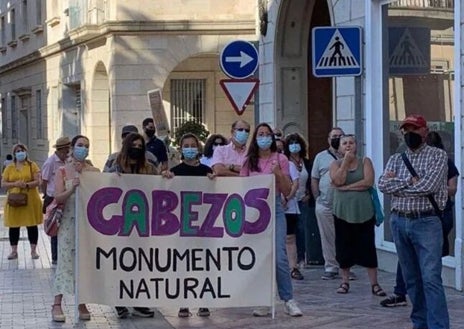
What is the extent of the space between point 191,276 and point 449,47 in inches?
176

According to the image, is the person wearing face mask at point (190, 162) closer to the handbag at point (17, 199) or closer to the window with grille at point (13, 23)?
the handbag at point (17, 199)

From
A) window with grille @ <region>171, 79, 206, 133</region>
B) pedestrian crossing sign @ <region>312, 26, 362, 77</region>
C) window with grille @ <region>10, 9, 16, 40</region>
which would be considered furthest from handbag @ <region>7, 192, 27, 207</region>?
window with grille @ <region>10, 9, 16, 40</region>

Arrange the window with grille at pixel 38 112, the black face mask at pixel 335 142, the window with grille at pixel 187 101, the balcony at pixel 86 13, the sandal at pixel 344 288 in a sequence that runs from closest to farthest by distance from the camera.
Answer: the sandal at pixel 344 288 < the black face mask at pixel 335 142 < the balcony at pixel 86 13 < the window with grille at pixel 187 101 < the window with grille at pixel 38 112

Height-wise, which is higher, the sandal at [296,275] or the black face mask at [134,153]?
the black face mask at [134,153]

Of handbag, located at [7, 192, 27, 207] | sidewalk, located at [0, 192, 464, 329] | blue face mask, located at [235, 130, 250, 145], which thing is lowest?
sidewalk, located at [0, 192, 464, 329]

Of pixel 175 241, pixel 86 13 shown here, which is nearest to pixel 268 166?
pixel 175 241

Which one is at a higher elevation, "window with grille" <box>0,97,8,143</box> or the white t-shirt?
"window with grille" <box>0,97,8,143</box>

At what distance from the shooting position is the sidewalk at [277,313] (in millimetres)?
9922

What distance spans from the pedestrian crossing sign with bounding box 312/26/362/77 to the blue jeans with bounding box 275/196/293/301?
284 centimetres

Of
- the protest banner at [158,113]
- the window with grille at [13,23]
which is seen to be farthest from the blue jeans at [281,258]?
the window with grille at [13,23]

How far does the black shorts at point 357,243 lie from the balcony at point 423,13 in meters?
2.66

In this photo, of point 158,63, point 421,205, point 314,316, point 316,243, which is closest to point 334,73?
point 316,243

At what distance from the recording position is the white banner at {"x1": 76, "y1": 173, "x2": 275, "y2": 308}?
9797 mm

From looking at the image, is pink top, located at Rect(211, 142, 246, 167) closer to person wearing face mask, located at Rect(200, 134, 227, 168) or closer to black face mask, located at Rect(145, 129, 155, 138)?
person wearing face mask, located at Rect(200, 134, 227, 168)
